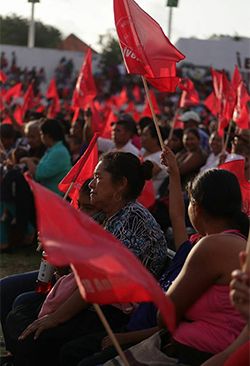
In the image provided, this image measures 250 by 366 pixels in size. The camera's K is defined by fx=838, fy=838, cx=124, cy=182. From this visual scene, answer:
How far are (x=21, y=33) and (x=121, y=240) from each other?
70.8 metres

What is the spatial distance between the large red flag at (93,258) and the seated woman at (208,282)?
0.98ft

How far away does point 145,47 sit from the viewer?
5.11 metres

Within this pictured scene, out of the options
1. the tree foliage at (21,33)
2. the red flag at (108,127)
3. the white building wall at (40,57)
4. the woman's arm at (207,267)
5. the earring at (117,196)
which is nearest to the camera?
the woman's arm at (207,267)

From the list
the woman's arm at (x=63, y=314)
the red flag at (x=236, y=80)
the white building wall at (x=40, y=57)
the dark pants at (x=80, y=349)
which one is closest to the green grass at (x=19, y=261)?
the red flag at (x=236, y=80)

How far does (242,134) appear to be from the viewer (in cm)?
771

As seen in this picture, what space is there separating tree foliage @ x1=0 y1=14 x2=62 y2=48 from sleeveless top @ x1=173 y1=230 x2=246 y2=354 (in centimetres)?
6723

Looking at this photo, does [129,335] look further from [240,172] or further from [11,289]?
[240,172]

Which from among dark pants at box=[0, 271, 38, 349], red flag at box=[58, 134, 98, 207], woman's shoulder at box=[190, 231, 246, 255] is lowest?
dark pants at box=[0, 271, 38, 349]

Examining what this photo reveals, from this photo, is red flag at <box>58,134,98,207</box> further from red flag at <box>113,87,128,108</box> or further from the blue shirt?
red flag at <box>113,87,128,108</box>

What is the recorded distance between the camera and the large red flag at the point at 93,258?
270 cm

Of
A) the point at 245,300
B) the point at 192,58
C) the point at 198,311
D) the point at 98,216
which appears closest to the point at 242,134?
the point at 98,216

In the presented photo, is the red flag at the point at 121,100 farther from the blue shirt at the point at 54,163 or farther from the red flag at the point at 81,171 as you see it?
the red flag at the point at 81,171

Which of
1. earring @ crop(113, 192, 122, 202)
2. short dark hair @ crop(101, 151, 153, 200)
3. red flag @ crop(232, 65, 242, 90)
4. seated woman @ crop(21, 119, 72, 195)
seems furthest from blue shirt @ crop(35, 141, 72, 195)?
earring @ crop(113, 192, 122, 202)

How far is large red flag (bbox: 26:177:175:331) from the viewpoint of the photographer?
270 centimetres
